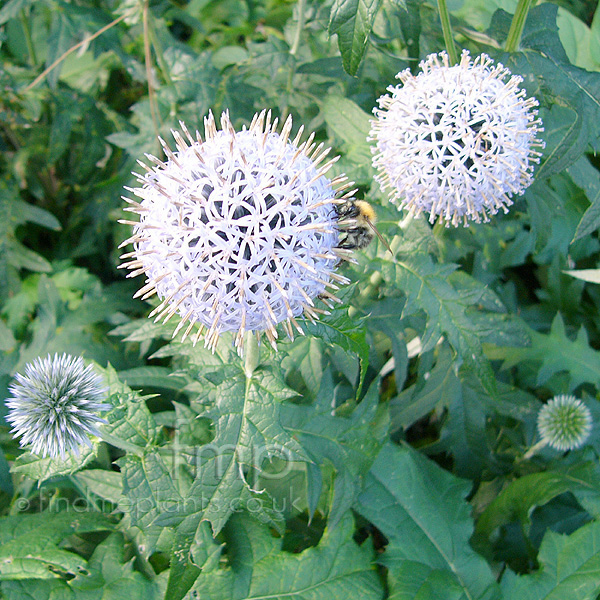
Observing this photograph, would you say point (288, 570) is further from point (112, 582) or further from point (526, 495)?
point (526, 495)

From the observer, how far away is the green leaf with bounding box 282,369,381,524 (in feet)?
7.10

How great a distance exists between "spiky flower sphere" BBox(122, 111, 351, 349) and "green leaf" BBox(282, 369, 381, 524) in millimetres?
597

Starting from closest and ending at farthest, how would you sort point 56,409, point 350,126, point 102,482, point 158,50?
1. point 56,409
2. point 102,482
3. point 350,126
4. point 158,50

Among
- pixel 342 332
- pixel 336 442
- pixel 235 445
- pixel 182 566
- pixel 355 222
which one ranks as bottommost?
pixel 182 566

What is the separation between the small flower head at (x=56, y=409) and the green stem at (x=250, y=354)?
0.52 m

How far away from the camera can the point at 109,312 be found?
129 inches

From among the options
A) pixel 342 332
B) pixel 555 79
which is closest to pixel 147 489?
pixel 342 332

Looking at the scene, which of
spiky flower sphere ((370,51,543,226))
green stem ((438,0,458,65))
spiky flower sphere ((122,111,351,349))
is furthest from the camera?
green stem ((438,0,458,65))

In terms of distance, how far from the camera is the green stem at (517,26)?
2104mm

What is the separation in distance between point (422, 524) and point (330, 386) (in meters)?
0.80

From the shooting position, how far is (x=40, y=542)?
6.95 feet

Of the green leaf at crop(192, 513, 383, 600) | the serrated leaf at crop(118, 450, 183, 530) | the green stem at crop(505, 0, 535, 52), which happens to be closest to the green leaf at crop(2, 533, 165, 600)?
the green leaf at crop(192, 513, 383, 600)

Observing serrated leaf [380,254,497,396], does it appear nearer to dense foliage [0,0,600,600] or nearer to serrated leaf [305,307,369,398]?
dense foliage [0,0,600,600]

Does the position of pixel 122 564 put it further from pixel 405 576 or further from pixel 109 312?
pixel 109 312
